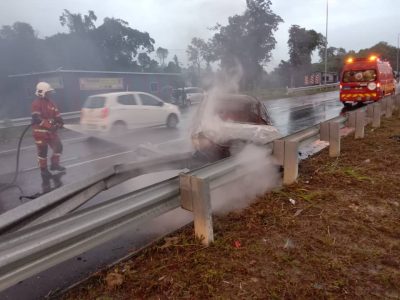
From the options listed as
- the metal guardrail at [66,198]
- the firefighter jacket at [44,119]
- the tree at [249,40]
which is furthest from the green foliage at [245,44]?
the metal guardrail at [66,198]

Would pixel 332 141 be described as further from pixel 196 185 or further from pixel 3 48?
pixel 3 48

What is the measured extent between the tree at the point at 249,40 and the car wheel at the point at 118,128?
3.95 meters

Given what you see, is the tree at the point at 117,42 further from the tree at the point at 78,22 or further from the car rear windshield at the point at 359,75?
the car rear windshield at the point at 359,75

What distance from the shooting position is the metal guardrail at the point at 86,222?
207 centimetres

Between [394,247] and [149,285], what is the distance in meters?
2.09

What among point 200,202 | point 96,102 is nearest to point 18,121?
point 96,102

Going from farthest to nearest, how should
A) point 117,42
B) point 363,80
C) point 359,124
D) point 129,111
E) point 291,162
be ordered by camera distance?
1. point 117,42
2. point 363,80
3. point 129,111
4. point 359,124
5. point 291,162

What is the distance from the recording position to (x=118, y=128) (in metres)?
11.8

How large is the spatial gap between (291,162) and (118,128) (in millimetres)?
8236

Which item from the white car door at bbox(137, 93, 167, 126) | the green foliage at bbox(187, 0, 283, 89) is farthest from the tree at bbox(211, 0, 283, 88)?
the white car door at bbox(137, 93, 167, 126)

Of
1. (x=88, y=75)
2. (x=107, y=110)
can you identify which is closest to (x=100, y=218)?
A: (x=107, y=110)

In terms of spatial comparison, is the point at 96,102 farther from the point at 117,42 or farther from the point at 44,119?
the point at 117,42

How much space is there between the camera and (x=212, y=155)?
5.60m

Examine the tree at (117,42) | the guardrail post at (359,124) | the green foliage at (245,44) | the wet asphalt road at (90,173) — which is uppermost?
the tree at (117,42)
